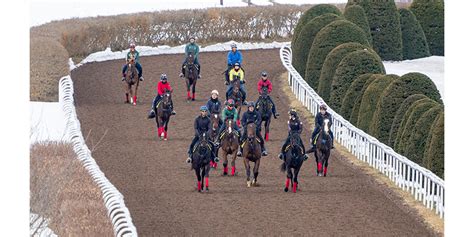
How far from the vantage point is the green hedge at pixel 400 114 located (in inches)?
1112

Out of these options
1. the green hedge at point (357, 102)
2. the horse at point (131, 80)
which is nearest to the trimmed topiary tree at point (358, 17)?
the horse at point (131, 80)

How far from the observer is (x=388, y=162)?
27.4 m

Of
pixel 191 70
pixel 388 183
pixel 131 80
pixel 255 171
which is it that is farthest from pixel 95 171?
pixel 191 70

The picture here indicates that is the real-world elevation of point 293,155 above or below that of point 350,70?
below

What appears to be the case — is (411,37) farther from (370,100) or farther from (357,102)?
(370,100)

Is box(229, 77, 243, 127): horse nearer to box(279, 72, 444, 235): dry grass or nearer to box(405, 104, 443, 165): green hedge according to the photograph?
box(279, 72, 444, 235): dry grass

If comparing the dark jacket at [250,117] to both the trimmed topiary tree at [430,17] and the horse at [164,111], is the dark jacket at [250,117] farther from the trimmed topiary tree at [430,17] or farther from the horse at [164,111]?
the trimmed topiary tree at [430,17]

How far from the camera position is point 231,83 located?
104 feet

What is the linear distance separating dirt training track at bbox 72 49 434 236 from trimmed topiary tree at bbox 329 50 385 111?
4.32 feet

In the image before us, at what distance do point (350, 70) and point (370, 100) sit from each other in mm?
2769

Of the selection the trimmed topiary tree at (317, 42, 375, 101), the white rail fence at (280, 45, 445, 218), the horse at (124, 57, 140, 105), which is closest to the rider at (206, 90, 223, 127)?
the white rail fence at (280, 45, 445, 218)

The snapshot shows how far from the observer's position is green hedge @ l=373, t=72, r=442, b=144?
2883 cm

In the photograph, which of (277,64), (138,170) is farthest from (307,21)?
(138,170)
